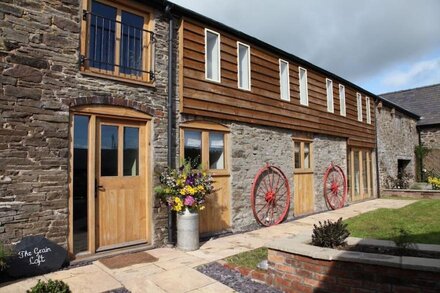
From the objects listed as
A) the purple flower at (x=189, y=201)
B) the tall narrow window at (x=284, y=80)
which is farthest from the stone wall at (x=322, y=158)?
the purple flower at (x=189, y=201)

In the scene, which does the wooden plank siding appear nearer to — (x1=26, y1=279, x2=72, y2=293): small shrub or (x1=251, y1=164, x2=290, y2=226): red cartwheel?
(x1=251, y1=164, x2=290, y2=226): red cartwheel

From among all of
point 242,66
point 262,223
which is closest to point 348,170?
point 262,223

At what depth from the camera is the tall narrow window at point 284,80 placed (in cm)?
1032

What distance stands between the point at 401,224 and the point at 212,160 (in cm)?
492

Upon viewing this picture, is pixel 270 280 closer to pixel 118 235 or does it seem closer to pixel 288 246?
pixel 288 246

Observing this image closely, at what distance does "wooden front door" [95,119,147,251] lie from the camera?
594 centimetres

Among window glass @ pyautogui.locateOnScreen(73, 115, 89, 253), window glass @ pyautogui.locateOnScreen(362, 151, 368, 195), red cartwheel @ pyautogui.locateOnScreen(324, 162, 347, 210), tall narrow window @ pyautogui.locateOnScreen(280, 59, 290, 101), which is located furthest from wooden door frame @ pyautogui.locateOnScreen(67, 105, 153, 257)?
window glass @ pyautogui.locateOnScreen(362, 151, 368, 195)

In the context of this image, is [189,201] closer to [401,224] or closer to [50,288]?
[50,288]

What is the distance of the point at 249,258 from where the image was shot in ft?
19.0

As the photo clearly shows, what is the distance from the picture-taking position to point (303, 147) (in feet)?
36.4

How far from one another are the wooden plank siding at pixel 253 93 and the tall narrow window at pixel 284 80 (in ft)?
0.56

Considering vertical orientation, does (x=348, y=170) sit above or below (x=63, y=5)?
below

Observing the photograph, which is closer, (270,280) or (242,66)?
(270,280)

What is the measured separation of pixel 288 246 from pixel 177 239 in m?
2.57
